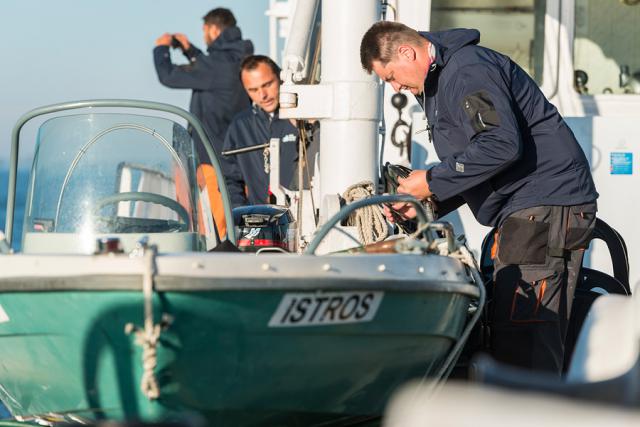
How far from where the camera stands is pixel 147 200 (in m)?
5.14

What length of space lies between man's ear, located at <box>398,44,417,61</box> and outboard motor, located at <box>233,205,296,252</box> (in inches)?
49.9

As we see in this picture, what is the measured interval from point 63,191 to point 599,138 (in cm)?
416

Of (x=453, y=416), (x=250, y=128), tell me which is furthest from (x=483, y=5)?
(x=453, y=416)

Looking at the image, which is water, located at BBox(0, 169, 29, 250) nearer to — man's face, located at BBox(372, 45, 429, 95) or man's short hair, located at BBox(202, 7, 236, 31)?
man's face, located at BBox(372, 45, 429, 95)

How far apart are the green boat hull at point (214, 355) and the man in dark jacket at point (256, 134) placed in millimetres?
3474

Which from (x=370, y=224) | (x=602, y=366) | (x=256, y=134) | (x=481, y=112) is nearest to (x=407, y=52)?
(x=481, y=112)

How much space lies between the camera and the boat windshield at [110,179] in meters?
5.07

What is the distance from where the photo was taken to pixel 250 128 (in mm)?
8828

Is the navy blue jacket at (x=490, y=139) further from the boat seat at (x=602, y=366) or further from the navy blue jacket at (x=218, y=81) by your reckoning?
the navy blue jacket at (x=218, y=81)

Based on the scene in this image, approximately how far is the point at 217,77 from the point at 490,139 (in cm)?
538

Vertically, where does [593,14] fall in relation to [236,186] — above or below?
above

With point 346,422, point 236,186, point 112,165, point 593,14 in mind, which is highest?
point 593,14

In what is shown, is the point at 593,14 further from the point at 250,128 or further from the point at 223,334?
the point at 223,334

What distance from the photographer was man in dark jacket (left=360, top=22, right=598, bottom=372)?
17.3 ft
